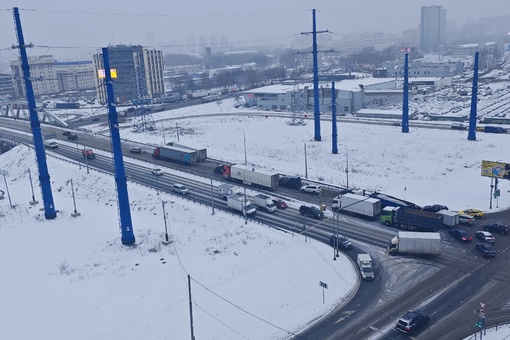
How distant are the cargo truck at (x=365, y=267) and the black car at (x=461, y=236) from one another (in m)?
7.46

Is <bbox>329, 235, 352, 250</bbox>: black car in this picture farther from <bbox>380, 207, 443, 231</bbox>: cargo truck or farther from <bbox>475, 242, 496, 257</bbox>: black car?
<bbox>475, 242, 496, 257</bbox>: black car

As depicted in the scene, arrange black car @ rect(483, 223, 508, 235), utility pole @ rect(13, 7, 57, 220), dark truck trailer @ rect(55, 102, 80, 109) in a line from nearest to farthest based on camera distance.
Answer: black car @ rect(483, 223, 508, 235)
utility pole @ rect(13, 7, 57, 220)
dark truck trailer @ rect(55, 102, 80, 109)

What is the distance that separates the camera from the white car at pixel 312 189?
136ft

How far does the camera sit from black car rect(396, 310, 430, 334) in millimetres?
20734

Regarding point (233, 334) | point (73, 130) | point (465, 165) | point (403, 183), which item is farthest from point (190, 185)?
point (73, 130)

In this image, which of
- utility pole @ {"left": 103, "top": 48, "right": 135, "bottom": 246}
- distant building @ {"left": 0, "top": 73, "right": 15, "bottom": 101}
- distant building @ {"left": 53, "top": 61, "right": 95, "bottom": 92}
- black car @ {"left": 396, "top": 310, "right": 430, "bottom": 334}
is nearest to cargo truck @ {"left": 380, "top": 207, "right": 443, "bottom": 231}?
black car @ {"left": 396, "top": 310, "right": 430, "bottom": 334}

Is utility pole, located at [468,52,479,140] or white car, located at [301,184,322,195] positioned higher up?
utility pole, located at [468,52,479,140]

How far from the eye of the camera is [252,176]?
4403 centimetres

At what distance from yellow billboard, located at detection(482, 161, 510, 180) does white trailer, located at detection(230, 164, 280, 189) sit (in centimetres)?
1797

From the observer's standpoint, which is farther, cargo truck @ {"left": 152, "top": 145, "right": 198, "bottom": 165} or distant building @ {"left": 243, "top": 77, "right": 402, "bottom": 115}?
distant building @ {"left": 243, "top": 77, "right": 402, "bottom": 115}

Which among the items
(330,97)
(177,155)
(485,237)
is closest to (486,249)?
(485,237)

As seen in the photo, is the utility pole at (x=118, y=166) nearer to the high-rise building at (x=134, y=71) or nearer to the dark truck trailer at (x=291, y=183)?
the dark truck trailer at (x=291, y=183)

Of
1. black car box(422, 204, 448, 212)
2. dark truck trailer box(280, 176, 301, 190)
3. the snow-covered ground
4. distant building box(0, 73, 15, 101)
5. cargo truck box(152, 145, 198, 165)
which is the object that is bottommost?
the snow-covered ground

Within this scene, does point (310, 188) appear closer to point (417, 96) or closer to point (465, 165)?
point (465, 165)
